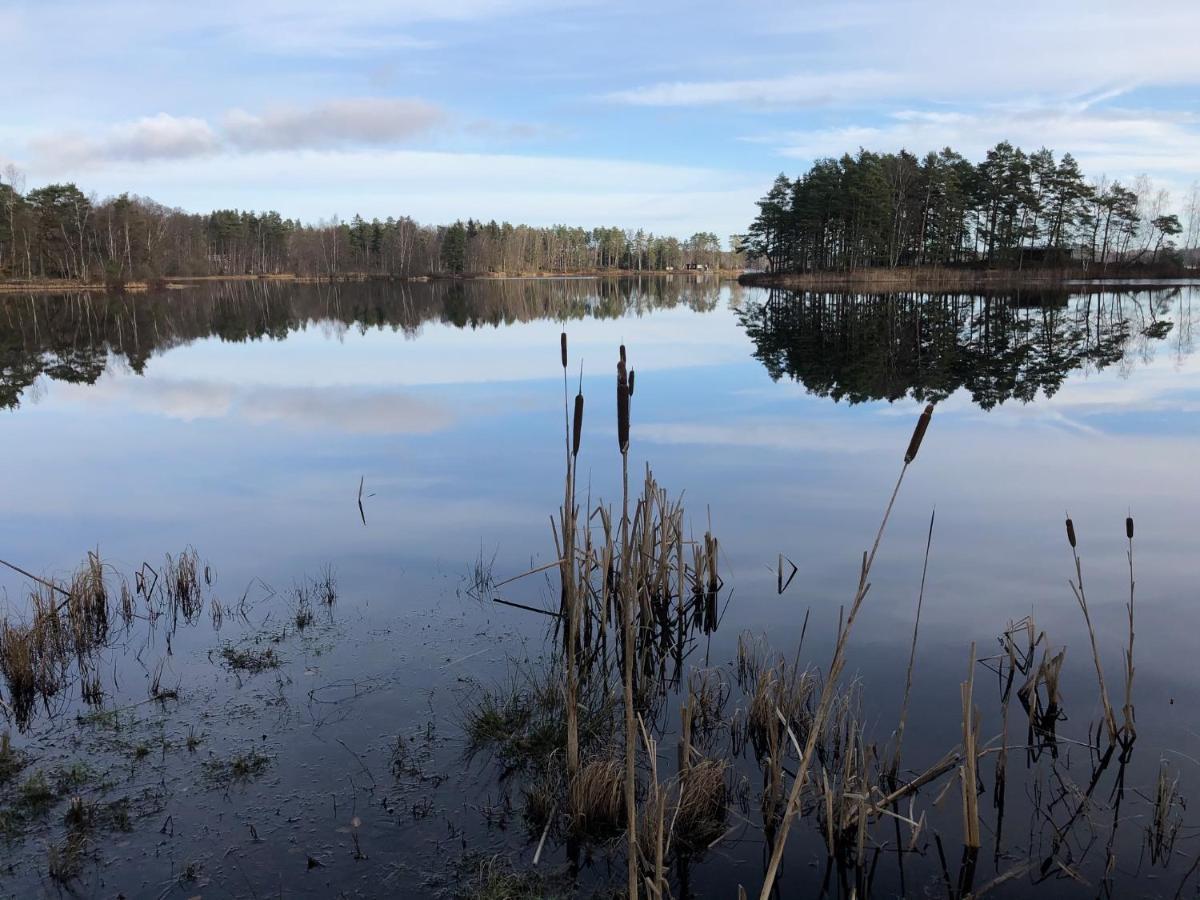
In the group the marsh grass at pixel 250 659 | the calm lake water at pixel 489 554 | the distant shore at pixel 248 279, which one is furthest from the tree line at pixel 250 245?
the marsh grass at pixel 250 659

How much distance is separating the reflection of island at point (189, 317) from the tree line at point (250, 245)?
9818 mm

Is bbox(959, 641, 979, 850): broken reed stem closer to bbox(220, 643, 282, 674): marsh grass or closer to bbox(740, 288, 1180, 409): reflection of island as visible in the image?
bbox(220, 643, 282, 674): marsh grass

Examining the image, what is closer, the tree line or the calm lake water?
the calm lake water

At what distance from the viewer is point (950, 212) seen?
7419 centimetres

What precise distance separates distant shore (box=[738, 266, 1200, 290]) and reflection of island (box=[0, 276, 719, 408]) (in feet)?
42.3

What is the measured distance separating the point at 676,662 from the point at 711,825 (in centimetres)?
246

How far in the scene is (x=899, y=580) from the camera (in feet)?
31.5

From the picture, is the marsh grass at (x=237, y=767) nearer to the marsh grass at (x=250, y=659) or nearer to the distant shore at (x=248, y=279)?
the marsh grass at (x=250, y=659)

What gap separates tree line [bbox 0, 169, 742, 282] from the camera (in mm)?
81250

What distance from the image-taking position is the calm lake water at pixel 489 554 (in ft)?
16.1

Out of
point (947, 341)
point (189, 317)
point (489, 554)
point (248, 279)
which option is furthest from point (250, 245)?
point (489, 554)

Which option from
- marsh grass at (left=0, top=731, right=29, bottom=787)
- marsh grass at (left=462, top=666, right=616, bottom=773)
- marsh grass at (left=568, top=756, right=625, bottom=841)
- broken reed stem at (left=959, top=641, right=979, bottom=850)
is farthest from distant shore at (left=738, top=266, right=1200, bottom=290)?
marsh grass at (left=0, top=731, right=29, bottom=787)

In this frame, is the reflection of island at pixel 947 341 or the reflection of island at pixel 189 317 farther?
the reflection of island at pixel 189 317

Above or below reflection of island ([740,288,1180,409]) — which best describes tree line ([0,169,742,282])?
above
